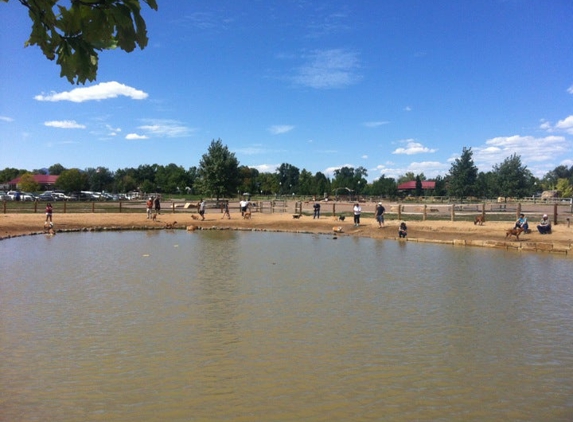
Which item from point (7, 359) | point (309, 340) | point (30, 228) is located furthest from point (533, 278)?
point (30, 228)

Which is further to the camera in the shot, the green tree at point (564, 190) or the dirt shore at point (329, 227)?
the green tree at point (564, 190)

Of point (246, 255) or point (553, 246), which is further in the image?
point (553, 246)

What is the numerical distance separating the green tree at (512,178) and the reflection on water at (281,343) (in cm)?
4731

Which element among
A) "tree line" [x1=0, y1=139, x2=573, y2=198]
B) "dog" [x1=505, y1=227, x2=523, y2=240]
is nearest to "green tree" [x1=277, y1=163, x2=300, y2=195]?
"tree line" [x1=0, y1=139, x2=573, y2=198]

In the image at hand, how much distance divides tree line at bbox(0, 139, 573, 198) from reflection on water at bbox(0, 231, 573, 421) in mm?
35140

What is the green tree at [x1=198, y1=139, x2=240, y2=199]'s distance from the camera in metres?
49.8

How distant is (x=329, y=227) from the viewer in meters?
33.2

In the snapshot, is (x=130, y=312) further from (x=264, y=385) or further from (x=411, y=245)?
(x=411, y=245)

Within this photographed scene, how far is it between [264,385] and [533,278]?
39.3 feet

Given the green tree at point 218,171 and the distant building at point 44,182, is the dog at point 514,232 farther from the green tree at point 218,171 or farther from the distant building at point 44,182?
the distant building at point 44,182

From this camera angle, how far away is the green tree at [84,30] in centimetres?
210

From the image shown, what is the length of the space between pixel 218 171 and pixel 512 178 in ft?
126

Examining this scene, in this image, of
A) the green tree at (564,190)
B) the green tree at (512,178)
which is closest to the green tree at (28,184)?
the green tree at (512,178)

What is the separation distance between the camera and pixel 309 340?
27.7 ft
